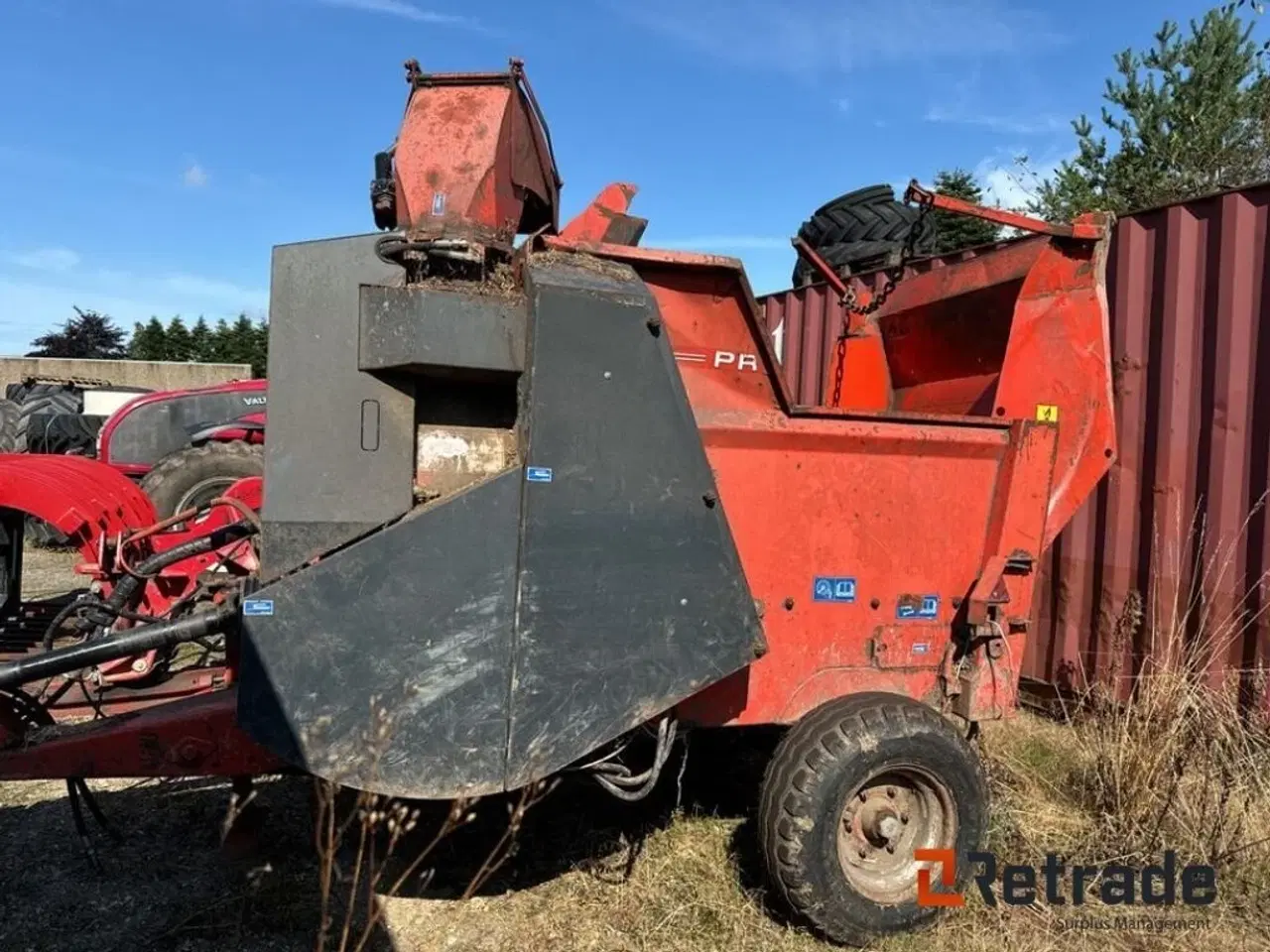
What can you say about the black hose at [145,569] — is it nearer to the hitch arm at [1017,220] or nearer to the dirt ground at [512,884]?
the dirt ground at [512,884]

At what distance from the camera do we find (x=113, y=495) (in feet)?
16.7

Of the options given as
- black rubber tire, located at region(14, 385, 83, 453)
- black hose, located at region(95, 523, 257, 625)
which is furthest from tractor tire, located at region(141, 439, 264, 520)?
→ black rubber tire, located at region(14, 385, 83, 453)

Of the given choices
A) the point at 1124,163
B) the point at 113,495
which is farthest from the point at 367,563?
the point at 1124,163

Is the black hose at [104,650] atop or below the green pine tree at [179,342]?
below

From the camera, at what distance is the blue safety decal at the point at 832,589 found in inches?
120

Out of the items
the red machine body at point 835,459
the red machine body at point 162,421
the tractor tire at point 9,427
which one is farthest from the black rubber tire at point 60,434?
the red machine body at point 835,459

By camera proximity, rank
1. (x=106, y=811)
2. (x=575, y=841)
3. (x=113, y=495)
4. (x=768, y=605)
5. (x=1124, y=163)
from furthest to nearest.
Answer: (x=1124, y=163)
(x=113, y=495)
(x=106, y=811)
(x=575, y=841)
(x=768, y=605)

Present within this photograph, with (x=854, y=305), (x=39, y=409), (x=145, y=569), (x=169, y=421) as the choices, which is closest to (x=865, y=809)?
(x=854, y=305)

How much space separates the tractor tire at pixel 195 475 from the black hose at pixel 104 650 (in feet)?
16.3

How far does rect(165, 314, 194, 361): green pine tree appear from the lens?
119 ft

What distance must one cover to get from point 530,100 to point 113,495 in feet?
11.7

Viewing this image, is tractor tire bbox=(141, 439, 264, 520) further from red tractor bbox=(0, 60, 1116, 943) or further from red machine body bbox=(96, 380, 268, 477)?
red tractor bbox=(0, 60, 1116, 943)

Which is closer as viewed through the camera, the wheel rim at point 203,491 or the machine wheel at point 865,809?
the machine wheel at point 865,809

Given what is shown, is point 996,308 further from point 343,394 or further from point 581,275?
point 343,394
